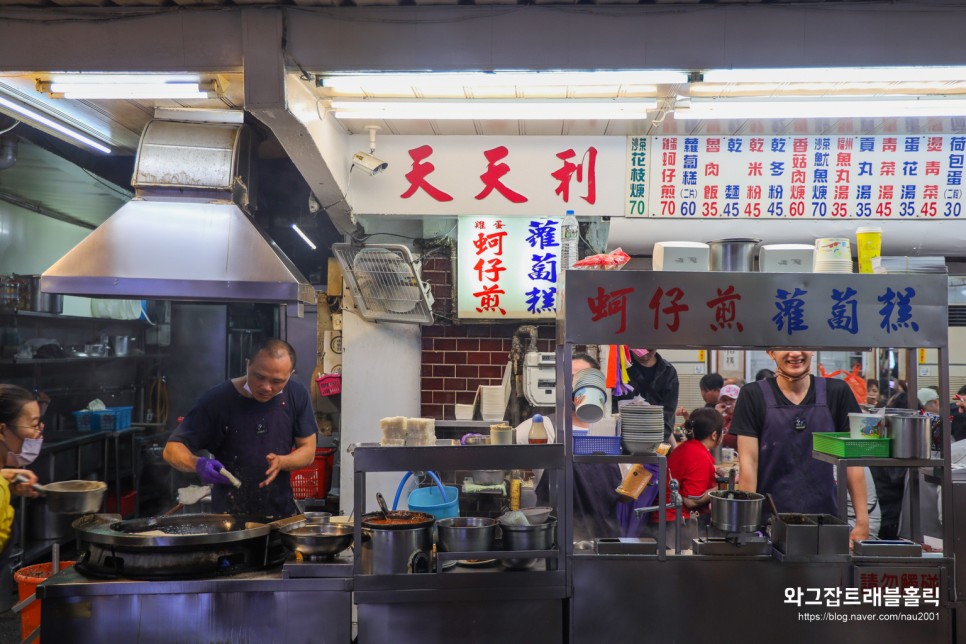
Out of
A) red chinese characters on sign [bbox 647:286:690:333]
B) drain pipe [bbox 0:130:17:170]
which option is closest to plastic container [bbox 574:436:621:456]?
red chinese characters on sign [bbox 647:286:690:333]

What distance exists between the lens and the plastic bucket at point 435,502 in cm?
399

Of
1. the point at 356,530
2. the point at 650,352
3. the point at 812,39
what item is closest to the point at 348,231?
the point at 650,352

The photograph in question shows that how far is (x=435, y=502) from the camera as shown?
173 inches

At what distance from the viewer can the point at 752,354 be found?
9484 mm

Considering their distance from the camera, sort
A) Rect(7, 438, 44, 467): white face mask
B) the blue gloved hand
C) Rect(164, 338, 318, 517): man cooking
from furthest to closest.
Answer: Rect(164, 338, 318, 517): man cooking
the blue gloved hand
Rect(7, 438, 44, 467): white face mask

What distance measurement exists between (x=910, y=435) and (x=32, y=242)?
27.7ft

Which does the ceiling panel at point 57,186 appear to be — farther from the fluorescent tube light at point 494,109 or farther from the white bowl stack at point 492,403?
the white bowl stack at point 492,403

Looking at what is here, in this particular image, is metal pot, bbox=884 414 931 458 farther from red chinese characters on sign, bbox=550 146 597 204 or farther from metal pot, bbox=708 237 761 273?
red chinese characters on sign, bbox=550 146 597 204

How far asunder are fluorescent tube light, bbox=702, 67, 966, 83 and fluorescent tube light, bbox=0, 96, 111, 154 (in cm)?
396

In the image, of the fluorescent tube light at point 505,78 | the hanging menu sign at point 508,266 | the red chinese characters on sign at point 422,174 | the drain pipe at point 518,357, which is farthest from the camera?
the drain pipe at point 518,357

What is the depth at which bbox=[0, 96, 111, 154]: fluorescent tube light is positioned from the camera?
14.1 ft

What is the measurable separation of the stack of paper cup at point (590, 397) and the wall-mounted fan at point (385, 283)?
2.18 m

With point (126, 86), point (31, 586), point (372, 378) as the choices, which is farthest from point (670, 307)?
point (31, 586)

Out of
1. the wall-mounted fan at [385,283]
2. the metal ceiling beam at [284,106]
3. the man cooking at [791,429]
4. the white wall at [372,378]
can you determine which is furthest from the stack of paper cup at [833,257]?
the white wall at [372,378]
